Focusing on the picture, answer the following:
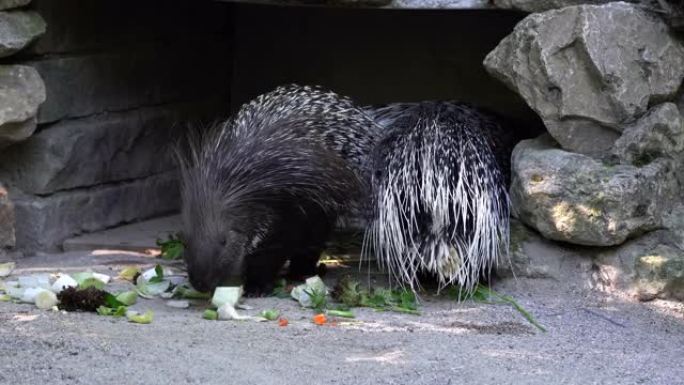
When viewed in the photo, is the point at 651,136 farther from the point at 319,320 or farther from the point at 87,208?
the point at 87,208

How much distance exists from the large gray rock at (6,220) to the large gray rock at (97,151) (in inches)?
5.3

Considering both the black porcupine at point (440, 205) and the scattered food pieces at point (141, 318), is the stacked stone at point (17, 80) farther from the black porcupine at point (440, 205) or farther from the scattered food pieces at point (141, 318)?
the black porcupine at point (440, 205)

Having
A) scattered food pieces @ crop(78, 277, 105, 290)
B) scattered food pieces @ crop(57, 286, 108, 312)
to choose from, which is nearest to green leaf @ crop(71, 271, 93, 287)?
scattered food pieces @ crop(78, 277, 105, 290)

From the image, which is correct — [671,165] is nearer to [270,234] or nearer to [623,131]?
[623,131]

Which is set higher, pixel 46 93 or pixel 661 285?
pixel 46 93

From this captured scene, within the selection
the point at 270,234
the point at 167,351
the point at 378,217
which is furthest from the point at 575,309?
the point at 167,351

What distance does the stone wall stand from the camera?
186 inches

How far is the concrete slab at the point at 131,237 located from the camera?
5.05 meters

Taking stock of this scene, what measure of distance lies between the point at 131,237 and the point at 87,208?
9.9 inches

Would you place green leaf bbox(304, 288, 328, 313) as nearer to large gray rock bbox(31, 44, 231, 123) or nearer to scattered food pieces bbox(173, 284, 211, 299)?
scattered food pieces bbox(173, 284, 211, 299)

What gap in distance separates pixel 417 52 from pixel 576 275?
2.10 metres

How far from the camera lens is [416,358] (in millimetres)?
3469

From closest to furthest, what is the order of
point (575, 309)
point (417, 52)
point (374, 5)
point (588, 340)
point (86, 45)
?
point (588, 340) → point (575, 309) → point (374, 5) → point (86, 45) → point (417, 52)

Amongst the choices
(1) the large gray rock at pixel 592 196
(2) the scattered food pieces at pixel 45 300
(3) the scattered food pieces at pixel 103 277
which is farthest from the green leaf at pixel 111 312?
(1) the large gray rock at pixel 592 196
